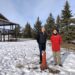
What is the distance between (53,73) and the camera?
9.03m

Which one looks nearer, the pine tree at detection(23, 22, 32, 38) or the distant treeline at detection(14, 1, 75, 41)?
the distant treeline at detection(14, 1, 75, 41)

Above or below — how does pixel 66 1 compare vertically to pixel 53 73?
above

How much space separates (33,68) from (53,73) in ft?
3.56

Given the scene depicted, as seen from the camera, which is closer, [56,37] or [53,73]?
[53,73]

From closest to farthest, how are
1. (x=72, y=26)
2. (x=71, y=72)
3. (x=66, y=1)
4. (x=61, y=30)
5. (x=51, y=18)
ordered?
(x=71, y=72)
(x=72, y=26)
(x=61, y=30)
(x=66, y=1)
(x=51, y=18)

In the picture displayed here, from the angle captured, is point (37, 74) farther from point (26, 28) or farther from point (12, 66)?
point (26, 28)

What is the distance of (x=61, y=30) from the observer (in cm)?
4312

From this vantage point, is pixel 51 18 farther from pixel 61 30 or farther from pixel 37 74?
pixel 37 74

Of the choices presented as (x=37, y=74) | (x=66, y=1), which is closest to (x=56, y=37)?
(x=37, y=74)

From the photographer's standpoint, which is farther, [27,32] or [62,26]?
[27,32]

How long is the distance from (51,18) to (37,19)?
8234mm

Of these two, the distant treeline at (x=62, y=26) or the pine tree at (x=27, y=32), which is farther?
the pine tree at (x=27, y=32)

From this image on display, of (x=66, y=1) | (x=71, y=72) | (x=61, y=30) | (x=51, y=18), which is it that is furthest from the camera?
(x=51, y=18)

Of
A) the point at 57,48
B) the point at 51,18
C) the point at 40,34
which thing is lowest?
the point at 57,48
